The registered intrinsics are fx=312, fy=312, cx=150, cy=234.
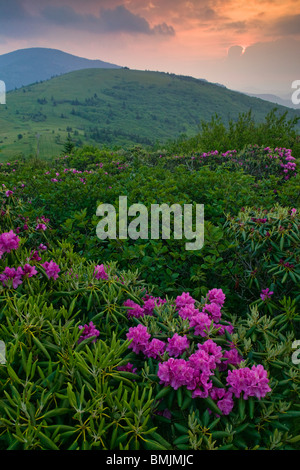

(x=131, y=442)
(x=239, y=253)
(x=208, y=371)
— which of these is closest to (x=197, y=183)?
(x=239, y=253)

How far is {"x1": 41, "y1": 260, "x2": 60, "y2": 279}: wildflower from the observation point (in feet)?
8.09

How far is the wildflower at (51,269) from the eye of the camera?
2.46 metres

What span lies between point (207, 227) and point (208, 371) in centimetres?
201

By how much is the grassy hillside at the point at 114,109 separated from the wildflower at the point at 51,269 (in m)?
90.8

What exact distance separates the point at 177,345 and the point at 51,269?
116 centimetres

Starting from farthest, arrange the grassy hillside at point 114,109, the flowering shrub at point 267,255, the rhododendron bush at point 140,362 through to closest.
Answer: the grassy hillside at point 114,109 → the flowering shrub at point 267,255 → the rhododendron bush at point 140,362

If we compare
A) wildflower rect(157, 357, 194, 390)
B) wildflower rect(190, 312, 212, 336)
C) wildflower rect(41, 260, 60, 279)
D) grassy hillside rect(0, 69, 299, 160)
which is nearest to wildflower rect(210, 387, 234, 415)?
wildflower rect(157, 357, 194, 390)

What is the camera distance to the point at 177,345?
6.33ft

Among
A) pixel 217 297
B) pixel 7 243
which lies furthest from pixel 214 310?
pixel 7 243

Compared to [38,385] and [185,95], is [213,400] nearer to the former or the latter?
[38,385]

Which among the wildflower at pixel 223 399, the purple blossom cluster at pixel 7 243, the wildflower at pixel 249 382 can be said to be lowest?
the wildflower at pixel 223 399

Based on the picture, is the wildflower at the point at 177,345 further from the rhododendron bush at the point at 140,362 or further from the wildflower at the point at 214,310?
the wildflower at the point at 214,310

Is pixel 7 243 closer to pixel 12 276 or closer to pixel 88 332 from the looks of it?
pixel 12 276

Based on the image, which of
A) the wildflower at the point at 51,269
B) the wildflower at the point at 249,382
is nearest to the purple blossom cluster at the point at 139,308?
the wildflower at the point at 51,269
